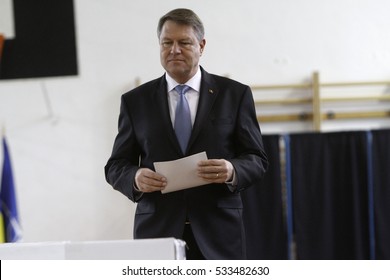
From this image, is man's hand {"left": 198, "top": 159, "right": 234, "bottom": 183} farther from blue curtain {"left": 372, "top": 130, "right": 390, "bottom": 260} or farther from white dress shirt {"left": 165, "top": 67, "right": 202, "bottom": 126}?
blue curtain {"left": 372, "top": 130, "right": 390, "bottom": 260}

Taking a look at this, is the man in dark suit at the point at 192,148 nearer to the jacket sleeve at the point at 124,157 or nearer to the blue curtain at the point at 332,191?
the jacket sleeve at the point at 124,157

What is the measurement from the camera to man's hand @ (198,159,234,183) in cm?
158

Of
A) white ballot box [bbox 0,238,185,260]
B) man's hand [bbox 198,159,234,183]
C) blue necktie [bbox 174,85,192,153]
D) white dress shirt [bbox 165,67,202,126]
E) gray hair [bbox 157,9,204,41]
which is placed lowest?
white ballot box [bbox 0,238,185,260]

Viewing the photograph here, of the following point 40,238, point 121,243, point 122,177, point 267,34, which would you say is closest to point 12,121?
point 40,238

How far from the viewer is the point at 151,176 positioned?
1.60 metres

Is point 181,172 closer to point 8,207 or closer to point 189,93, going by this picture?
point 189,93

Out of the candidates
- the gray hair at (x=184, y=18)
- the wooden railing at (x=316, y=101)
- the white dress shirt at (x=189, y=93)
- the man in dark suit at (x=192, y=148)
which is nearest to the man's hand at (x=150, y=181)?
the man in dark suit at (x=192, y=148)

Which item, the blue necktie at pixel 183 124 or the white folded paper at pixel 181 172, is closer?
the white folded paper at pixel 181 172

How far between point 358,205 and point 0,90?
3.01m

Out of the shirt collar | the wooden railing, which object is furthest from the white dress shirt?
the wooden railing

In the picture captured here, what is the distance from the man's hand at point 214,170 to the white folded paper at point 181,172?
0.06 ft

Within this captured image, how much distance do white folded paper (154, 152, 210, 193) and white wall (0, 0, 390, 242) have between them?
2.79 meters

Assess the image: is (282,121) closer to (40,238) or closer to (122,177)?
(40,238)

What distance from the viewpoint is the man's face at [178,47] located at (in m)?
1.71
